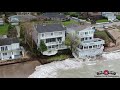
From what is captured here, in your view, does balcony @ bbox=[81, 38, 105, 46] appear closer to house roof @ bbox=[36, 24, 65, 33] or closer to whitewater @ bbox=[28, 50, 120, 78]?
whitewater @ bbox=[28, 50, 120, 78]

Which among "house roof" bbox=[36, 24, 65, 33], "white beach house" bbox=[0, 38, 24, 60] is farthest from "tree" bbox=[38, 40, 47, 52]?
"white beach house" bbox=[0, 38, 24, 60]

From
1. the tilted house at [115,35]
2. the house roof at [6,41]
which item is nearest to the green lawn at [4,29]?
the house roof at [6,41]

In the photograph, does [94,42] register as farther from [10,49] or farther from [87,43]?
[10,49]

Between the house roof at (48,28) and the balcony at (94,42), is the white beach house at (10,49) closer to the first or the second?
the house roof at (48,28)

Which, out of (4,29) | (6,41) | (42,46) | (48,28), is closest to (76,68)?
(42,46)
